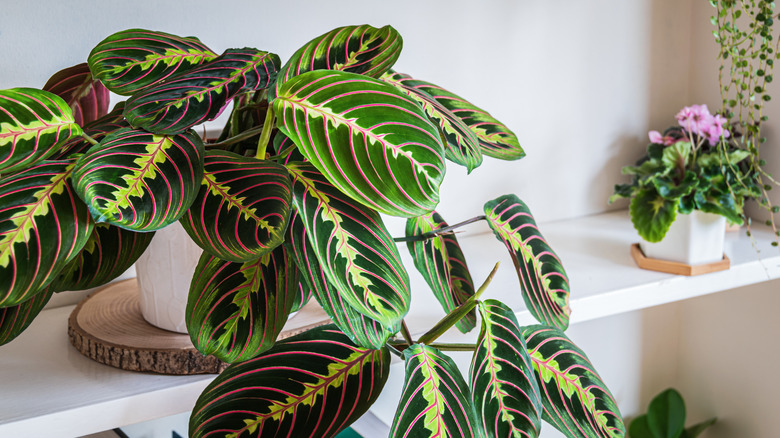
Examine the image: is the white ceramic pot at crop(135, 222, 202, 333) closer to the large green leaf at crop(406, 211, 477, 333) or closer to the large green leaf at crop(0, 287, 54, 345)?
the large green leaf at crop(0, 287, 54, 345)

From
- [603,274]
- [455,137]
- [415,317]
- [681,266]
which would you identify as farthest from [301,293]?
[681,266]

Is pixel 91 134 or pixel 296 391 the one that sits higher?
pixel 91 134

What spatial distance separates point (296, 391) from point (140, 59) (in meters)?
0.38

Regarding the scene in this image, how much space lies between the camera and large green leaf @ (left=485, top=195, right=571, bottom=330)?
753 mm

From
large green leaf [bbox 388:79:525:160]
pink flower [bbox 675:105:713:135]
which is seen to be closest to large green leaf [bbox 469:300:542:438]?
large green leaf [bbox 388:79:525:160]

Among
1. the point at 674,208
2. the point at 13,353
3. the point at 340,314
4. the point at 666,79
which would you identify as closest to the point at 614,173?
the point at 666,79

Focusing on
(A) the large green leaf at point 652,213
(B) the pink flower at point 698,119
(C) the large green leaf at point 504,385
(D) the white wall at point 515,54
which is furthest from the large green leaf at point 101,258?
(B) the pink flower at point 698,119

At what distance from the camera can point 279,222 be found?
528 mm

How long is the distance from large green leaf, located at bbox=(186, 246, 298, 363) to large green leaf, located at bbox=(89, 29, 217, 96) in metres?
0.19

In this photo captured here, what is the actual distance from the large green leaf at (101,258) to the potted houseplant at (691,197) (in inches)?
36.6

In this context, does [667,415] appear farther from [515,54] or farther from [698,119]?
[515,54]

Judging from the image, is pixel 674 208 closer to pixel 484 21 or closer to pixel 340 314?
pixel 484 21

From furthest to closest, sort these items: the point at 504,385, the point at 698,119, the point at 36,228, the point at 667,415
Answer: the point at 667,415
the point at 698,119
the point at 504,385
the point at 36,228

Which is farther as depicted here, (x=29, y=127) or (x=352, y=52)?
(x=352, y=52)
